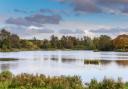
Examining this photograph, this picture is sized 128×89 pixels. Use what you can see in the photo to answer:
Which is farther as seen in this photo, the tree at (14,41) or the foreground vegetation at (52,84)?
the tree at (14,41)

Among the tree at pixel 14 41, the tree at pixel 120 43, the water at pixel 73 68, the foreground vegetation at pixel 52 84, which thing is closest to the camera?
the foreground vegetation at pixel 52 84

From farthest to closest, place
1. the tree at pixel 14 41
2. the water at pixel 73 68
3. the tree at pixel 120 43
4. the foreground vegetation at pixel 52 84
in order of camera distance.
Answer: the tree at pixel 14 41 < the tree at pixel 120 43 < the water at pixel 73 68 < the foreground vegetation at pixel 52 84

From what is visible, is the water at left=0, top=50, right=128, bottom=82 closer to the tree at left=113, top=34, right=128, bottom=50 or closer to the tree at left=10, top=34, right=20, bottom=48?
the tree at left=113, top=34, right=128, bottom=50

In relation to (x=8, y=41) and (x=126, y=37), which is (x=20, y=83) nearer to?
(x=8, y=41)

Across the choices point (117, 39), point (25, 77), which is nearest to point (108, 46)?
point (117, 39)

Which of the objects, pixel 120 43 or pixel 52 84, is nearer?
pixel 52 84

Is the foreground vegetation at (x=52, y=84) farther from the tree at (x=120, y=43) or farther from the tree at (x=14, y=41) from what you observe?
the tree at (x=14, y=41)

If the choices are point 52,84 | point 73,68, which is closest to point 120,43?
point 73,68

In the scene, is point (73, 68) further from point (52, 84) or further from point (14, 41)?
point (14, 41)

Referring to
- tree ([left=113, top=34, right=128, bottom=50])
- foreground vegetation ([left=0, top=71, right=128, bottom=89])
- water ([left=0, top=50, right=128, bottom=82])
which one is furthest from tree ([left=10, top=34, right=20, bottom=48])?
foreground vegetation ([left=0, top=71, right=128, bottom=89])

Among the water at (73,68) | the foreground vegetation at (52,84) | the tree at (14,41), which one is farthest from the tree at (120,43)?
the foreground vegetation at (52,84)

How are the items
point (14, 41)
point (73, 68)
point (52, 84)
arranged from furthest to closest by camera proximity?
point (14, 41) → point (73, 68) → point (52, 84)

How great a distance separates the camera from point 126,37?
186 m

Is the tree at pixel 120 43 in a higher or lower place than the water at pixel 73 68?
higher
